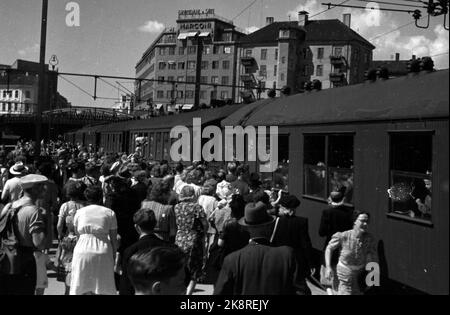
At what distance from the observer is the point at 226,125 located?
14.6 meters

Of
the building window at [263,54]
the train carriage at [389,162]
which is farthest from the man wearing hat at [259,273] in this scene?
the building window at [263,54]

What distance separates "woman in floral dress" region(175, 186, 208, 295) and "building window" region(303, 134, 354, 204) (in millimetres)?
2118

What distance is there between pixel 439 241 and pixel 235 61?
76457mm

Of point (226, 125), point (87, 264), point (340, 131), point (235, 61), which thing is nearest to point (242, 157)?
point (226, 125)

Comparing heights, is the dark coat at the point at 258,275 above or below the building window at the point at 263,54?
below

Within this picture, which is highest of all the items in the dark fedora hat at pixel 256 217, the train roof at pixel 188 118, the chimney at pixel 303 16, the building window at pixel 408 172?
the chimney at pixel 303 16

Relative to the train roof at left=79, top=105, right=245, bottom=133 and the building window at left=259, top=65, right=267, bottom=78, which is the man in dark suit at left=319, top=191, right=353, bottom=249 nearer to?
the train roof at left=79, top=105, right=245, bottom=133

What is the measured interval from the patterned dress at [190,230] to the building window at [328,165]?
2129mm

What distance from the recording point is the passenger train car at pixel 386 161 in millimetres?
5641

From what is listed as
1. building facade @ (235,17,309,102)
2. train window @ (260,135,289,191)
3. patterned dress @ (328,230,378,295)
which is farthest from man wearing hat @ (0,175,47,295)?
building facade @ (235,17,309,102)

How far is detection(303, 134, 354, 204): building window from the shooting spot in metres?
7.92

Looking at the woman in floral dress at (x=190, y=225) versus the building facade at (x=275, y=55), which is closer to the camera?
the woman in floral dress at (x=190, y=225)

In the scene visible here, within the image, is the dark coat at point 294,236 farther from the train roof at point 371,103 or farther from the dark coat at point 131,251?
the dark coat at point 131,251
